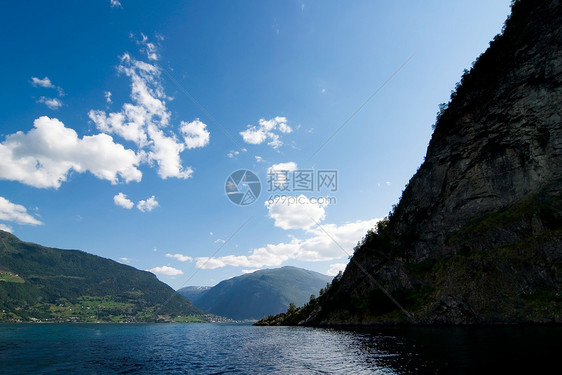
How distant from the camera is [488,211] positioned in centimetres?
8500

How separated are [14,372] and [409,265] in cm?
9465

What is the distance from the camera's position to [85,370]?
31.4 m

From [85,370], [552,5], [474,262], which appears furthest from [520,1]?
[85,370]

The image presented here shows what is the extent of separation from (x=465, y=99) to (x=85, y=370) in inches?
4658

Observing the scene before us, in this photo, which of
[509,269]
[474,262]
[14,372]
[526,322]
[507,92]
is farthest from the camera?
[507,92]

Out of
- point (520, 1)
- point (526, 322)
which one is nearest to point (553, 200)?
point (526, 322)

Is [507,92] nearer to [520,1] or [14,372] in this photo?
[520,1]

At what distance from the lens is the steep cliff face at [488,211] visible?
2650 inches

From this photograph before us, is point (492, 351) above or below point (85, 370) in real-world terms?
above

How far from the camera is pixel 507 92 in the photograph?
8844 cm

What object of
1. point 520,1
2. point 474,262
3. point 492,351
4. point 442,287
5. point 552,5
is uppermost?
point 520,1

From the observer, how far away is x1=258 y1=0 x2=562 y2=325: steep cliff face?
67.3 m

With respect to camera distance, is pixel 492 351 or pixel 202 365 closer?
pixel 492 351

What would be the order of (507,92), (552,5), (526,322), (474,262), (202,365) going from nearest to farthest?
(202,365) < (526,322) < (474,262) < (552,5) < (507,92)
